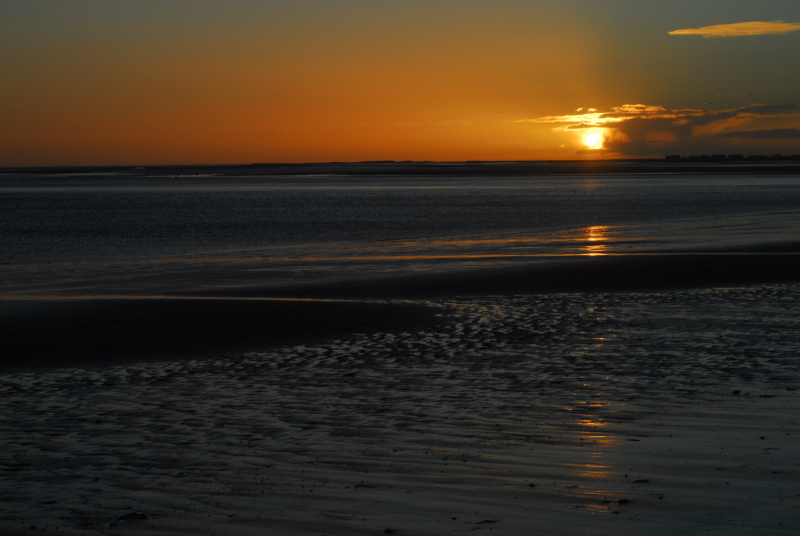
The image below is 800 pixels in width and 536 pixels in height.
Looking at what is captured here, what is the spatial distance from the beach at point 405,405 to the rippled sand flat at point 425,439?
0.03 metres

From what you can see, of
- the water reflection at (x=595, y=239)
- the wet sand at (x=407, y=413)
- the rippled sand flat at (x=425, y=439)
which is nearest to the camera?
the rippled sand flat at (x=425, y=439)

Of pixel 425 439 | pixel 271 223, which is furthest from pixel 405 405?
pixel 271 223

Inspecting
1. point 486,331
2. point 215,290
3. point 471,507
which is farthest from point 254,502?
point 215,290

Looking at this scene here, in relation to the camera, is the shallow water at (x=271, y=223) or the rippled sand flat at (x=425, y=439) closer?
the rippled sand flat at (x=425, y=439)

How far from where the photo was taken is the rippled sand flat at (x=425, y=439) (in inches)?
231

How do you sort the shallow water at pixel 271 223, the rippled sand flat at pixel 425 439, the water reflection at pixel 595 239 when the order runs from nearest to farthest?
the rippled sand flat at pixel 425 439
the water reflection at pixel 595 239
the shallow water at pixel 271 223

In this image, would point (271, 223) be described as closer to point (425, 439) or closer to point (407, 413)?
point (407, 413)

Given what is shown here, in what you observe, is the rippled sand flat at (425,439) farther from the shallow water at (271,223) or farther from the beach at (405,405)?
the shallow water at (271,223)

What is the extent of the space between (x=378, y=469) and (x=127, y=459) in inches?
92.5

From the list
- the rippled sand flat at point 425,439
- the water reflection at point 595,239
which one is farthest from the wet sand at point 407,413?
the water reflection at point 595,239

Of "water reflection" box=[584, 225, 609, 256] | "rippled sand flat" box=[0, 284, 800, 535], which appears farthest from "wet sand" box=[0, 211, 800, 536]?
"water reflection" box=[584, 225, 609, 256]

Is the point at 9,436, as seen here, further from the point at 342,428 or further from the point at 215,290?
the point at 215,290

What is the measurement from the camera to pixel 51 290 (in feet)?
65.7

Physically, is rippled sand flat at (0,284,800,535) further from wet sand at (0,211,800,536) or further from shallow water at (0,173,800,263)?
shallow water at (0,173,800,263)
